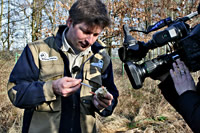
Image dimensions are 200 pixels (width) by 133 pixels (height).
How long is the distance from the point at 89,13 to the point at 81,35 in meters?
0.21

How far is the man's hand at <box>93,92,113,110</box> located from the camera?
1599 millimetres

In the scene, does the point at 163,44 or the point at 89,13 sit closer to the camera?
the point at 163,44

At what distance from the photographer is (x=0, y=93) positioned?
4879mm

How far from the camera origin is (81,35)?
1.63 m

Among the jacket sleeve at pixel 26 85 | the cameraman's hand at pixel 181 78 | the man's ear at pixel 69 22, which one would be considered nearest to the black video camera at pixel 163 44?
the cameraman's hand at pixel 181 78

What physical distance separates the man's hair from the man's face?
0.13 ft

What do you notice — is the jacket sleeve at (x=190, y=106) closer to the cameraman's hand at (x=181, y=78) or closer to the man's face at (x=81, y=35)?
the cameraman's hand at (x=181, y=78)

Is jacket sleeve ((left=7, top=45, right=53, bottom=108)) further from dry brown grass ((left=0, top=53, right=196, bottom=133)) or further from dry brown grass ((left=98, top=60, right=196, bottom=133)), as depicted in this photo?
dry brown grass ((left=98, top=60, right=196, bottom=133))

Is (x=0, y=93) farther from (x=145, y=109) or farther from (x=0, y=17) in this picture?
(x=0, y=17)

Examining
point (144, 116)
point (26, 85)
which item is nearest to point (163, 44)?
point (26, 85)

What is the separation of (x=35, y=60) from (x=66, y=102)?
0.46m

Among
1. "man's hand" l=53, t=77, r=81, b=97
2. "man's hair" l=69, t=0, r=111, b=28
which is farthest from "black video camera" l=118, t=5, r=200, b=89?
"man's hand" l=53, t=77, r=81, b=97

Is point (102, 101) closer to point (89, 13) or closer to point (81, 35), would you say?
point (81, 35)

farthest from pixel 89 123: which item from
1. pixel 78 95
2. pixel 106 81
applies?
pixel 106 81
